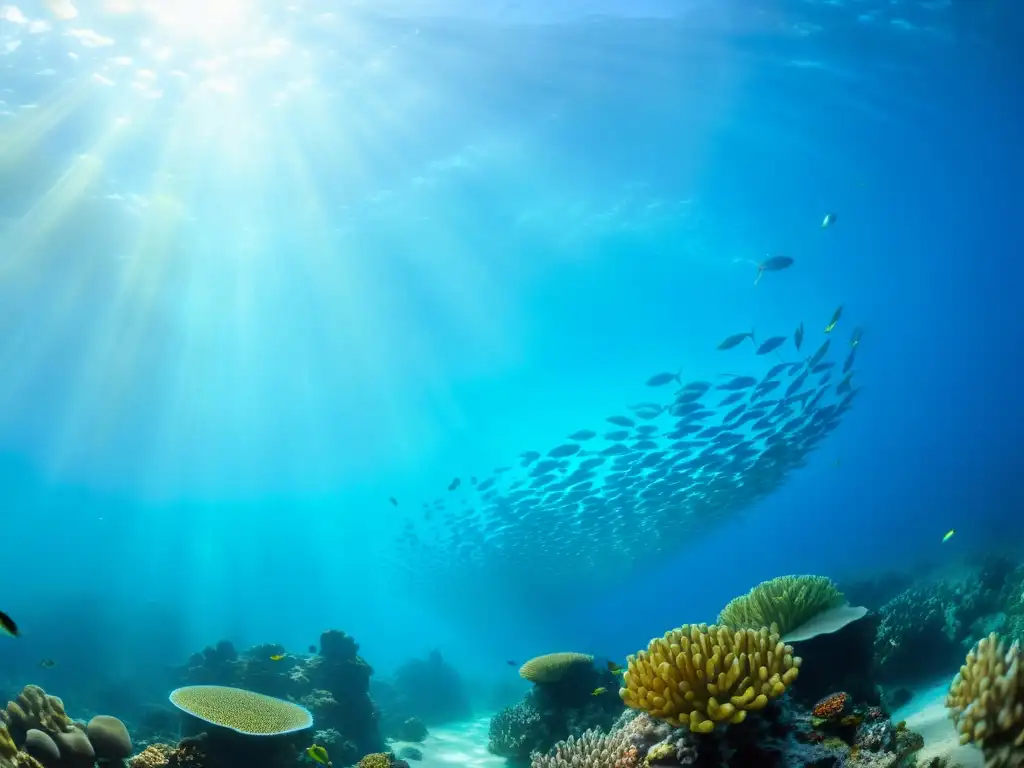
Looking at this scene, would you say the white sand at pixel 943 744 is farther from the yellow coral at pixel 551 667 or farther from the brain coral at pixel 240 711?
the brain coral at pixel 240 711

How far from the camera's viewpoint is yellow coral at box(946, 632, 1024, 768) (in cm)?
296

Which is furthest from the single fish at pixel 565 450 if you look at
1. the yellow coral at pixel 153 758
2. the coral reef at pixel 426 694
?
the yellow coral at pixel 153 758

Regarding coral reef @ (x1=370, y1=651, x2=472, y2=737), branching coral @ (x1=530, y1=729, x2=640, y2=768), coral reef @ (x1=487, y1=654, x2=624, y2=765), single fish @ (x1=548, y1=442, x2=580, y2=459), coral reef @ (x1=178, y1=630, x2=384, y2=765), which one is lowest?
branching coral @ (x1=530, y1=729, x2=640, y2=768)

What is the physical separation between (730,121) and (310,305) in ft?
75.1

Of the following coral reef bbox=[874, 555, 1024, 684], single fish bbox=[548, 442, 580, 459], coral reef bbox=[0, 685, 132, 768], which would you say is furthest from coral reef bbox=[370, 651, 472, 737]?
coral reef bbox=[874, 555, 1024, 684]

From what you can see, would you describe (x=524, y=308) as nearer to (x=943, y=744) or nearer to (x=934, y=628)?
(x=934, y=628)

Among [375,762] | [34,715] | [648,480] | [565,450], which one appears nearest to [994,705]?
[375,762]

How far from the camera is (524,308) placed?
92.2 ft

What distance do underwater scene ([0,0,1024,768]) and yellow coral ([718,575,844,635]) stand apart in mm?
37

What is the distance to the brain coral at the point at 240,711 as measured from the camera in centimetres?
550

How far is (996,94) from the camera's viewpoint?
1961 centimetres

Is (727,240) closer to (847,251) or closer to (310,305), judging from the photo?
(847,251)

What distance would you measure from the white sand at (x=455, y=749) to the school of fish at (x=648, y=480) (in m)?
8.01

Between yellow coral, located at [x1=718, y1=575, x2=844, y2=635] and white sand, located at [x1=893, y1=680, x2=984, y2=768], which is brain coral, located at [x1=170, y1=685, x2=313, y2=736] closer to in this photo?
yellow coral, located at [x1=718, y1=575, x2=844, y2=635]
